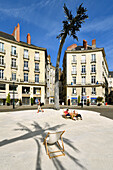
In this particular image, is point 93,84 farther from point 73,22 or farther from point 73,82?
point 73,22

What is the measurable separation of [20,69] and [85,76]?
20.7 meters

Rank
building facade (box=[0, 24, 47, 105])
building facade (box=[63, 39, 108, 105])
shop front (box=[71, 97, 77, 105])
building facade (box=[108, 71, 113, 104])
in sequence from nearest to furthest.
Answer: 1. building facade (box=[0, 24, 47, 105])
2. building facade (box=[63, 39, 108, 105])
3. shop front (box=[71, 97, 77, 105])
4. building facade (box=[108, 71, 113, 104])

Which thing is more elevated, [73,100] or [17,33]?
[17,33]

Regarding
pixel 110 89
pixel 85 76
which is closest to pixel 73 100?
pixel 85 76

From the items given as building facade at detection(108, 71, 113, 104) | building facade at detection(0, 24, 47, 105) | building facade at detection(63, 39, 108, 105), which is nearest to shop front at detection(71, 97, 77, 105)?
building facade at detection(63, 39, 108, 105)

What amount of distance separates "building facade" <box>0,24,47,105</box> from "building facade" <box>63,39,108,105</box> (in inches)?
369

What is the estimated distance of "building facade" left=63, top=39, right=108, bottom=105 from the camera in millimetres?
34875

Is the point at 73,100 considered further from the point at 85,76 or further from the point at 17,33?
the point at 17,33

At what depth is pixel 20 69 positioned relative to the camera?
3266cm

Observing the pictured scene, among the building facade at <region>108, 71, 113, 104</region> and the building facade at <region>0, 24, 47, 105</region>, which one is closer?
the building facade at <region>0, 24, 47, 105</region>

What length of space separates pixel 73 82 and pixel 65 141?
3200 centimetres

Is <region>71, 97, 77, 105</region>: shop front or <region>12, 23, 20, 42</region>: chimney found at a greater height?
<region>12, 23, 20, 42</region>: chimney

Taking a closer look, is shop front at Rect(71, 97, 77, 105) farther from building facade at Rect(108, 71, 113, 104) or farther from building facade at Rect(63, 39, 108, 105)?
building facade at Rect(108, 71, 113, 104)

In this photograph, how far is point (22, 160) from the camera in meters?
3.59
